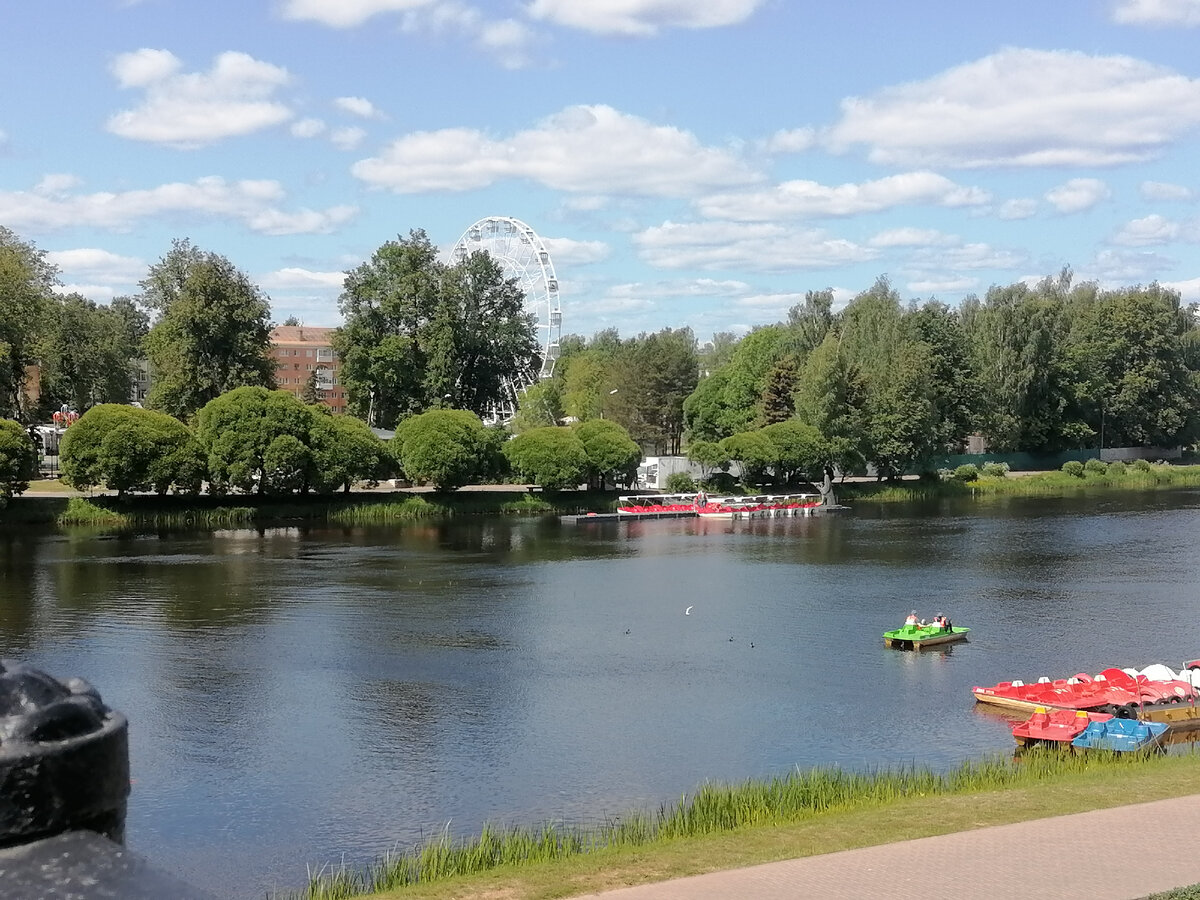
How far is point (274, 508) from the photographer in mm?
80250

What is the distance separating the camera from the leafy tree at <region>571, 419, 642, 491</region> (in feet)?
307

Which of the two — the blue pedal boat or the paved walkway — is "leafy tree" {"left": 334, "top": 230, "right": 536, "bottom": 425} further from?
the paved walkway

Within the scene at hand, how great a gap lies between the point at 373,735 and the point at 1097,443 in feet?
364

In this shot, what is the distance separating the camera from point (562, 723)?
31.1 meters

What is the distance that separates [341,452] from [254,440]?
5682 mm

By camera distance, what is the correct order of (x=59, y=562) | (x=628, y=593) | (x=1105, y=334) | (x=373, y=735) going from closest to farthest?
(x=373, y=735) < (x=628, y=593) < (x=59, y=562) < (x=1105, y=334)

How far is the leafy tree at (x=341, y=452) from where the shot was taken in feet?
269

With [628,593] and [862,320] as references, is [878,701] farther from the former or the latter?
[862,320]

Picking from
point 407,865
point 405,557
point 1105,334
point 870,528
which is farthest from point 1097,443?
point 407,865

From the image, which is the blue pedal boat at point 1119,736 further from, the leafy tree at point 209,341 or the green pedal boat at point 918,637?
the leafy tree at point 209,341

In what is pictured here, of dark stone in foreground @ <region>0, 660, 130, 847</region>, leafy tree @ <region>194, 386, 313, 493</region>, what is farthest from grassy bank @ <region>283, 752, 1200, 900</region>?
leafy tree @ <region>194, 386, 313, 493</region>

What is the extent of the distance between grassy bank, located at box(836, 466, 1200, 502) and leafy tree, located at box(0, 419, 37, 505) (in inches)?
2267

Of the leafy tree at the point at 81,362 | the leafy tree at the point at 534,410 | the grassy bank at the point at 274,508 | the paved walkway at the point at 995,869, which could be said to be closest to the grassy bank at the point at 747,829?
the paved walkway at the point at 995,869

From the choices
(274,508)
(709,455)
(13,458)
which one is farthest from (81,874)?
(709,455)
